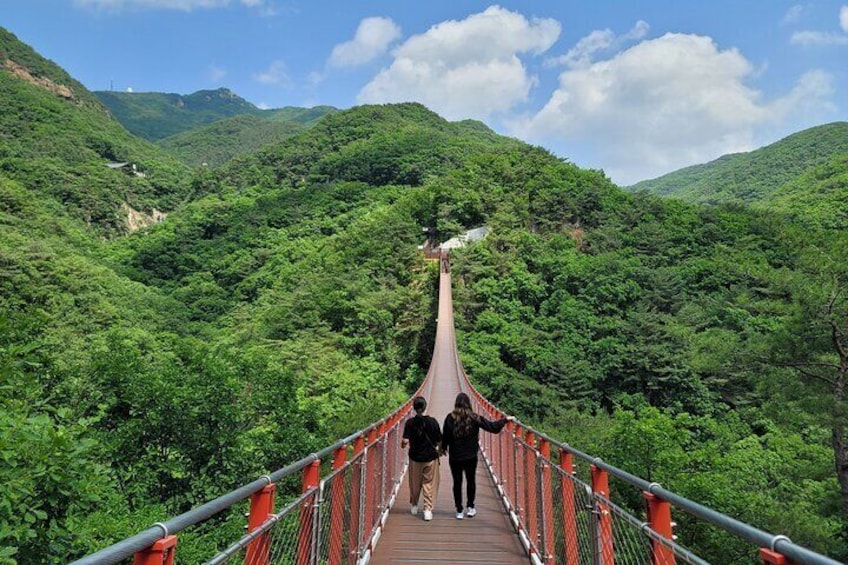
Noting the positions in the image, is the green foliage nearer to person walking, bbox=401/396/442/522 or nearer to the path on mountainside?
the path on mountainside

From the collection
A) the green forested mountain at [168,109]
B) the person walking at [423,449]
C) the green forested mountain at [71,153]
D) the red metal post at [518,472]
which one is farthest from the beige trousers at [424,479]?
the green forested mountain at [168,109]

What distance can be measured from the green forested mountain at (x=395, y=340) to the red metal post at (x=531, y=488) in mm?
3545

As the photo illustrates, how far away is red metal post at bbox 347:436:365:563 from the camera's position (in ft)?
13.0

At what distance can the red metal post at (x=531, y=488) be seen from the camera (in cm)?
444

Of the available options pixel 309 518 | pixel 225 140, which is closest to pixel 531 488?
pixel 309 518

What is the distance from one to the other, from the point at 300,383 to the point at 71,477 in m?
14.4

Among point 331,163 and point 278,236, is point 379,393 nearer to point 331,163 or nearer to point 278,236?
point 278,236

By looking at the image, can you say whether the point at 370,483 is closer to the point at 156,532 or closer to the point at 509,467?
the point at 509,467

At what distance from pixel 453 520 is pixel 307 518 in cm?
314

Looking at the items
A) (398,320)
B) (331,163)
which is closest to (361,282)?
(398,320)

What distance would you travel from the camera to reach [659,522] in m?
2.05

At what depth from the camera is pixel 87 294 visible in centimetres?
2645

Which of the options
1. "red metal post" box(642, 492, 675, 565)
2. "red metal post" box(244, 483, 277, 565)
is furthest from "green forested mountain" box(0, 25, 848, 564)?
"red metal post" box(642, 492, 675, 565)

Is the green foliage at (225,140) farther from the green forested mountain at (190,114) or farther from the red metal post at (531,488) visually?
the red metal post at (531,488)
